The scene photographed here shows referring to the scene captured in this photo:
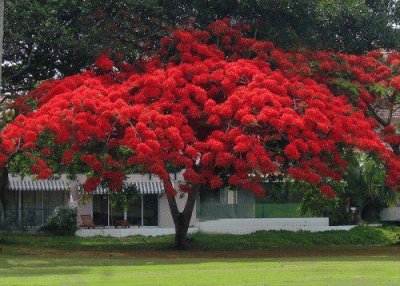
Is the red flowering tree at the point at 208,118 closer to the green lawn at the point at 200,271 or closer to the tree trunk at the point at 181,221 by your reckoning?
the tree trunk at the point at 181,221

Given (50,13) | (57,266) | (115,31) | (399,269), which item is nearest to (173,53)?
(115,31)

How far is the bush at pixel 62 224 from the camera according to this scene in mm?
40625

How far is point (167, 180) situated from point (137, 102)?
265 cm

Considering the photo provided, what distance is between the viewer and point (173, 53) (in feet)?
101

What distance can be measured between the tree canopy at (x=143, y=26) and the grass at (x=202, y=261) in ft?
21.2

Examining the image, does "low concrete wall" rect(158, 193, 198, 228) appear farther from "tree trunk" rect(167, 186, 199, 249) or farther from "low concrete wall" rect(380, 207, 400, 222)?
"tree trunk" rect(167, 186, 199, 249)

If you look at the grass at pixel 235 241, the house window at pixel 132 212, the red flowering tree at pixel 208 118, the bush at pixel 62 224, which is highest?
the red flowering tree at pixel 208 118

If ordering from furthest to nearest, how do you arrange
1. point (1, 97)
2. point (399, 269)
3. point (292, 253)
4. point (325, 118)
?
point (1, 97)
point (292, 253)
point (325, 118)
point (399, 269)

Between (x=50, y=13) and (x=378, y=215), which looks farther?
(x=378, y=215)

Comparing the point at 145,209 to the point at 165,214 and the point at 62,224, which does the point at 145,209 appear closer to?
the point at 165,214

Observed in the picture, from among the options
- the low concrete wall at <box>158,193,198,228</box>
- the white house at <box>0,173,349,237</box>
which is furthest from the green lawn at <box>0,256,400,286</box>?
the low concrete wall at <box>158,193,198,228</box>

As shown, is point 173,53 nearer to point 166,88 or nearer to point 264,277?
point 166,88

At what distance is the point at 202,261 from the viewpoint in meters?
24.6

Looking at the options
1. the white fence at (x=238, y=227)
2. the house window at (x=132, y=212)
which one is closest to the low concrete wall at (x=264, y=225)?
the white fence at (x=238, y=227)
